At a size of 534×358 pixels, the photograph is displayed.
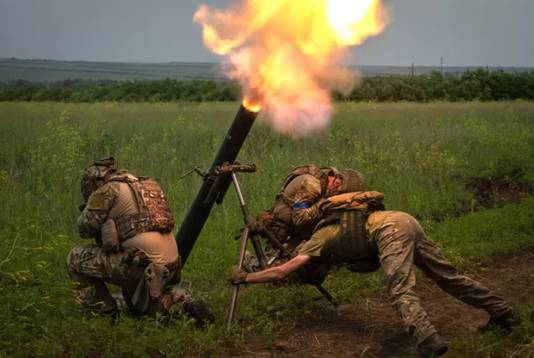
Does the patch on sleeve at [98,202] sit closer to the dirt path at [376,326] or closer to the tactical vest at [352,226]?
the dirt path at [376,326]

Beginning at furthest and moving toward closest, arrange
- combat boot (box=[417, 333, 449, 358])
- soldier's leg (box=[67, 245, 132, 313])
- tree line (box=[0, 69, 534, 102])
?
tree line (box=[0, 69, 534, 102]) < soldier's leg (box=[67, 245, 132, 313]) < combat boot (box=[417, 333, 449, 358])

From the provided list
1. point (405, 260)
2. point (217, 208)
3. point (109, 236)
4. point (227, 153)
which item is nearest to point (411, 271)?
point (405, 260)

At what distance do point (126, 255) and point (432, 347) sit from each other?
8.29 ft

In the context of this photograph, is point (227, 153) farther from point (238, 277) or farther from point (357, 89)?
point (357, 89)

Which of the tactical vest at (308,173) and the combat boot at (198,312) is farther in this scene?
the tactical vest at (308,173)

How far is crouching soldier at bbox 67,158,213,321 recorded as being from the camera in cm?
640

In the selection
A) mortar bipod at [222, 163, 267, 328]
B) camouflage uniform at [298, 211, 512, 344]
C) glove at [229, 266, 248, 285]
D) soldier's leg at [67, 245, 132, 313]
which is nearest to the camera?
camouflage uniform at [298, 211, 512, 344]

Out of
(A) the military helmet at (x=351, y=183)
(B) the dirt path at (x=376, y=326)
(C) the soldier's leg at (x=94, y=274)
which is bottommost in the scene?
(B) the dirt path at (x=376, y=326)

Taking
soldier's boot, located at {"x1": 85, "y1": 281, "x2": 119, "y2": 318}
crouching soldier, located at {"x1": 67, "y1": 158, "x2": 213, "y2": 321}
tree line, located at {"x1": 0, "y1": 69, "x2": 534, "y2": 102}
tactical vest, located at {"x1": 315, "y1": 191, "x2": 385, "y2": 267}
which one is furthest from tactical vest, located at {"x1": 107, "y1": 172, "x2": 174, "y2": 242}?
tree line, located at {"x1": 0, "y1": 69, "x2": 534, "y2": 102}

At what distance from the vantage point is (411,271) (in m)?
5.89

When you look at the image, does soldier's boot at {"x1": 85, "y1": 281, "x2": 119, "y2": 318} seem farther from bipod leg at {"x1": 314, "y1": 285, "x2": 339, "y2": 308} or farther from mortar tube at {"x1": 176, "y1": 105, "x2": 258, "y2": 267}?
bipod leg at {"x1": 314, "y1": 285, "x2": 339, "y2": 308}

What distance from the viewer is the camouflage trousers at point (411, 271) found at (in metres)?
Answer: 5.71

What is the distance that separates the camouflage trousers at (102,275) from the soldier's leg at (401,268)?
6.25 ft

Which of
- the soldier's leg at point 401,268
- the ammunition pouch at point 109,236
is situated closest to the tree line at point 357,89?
the ammunition pouch at point 109,236
